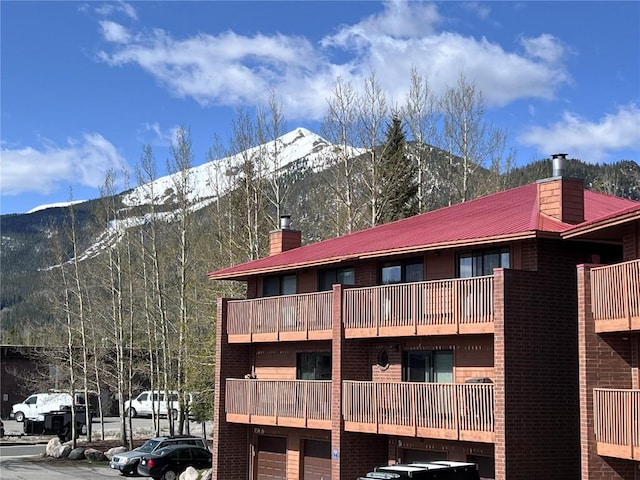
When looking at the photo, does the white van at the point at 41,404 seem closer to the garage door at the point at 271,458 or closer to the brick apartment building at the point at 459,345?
the garage door at the point at 271,458

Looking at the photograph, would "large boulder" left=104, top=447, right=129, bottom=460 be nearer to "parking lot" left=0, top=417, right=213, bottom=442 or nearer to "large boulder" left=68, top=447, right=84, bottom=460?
"large boulder" left=68, top=447, right=84, bottom=460

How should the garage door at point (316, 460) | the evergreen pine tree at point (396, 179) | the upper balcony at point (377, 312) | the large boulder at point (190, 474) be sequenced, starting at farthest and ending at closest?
the evergreen pine tree at point (396, 179)
the large boulder at point (190, 474)
the garage door at point (316, 460)
the upper balcony at point (377, 312)

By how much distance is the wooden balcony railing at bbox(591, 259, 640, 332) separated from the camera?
61.8 feet

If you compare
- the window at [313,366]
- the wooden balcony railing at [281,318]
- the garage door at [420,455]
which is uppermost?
the wooden balcony railing at [281,318]

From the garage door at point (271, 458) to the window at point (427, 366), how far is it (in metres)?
7.04

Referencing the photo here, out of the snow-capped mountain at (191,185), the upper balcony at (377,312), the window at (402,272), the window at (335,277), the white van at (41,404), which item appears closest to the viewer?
the upper balcony at (377,312)

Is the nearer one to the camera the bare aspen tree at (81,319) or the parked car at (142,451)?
the parked car at (142,451)

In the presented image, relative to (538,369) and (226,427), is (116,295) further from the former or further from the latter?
(538,369)

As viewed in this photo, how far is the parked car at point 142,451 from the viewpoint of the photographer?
3744 cm

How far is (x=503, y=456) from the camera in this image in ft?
70.2

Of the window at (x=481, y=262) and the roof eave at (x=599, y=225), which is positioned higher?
the roof eave at (x=599, y=225)

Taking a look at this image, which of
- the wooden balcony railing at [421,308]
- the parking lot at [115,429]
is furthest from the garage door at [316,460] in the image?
the parking lot at [115,429]

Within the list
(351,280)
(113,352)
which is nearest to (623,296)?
(351,280)

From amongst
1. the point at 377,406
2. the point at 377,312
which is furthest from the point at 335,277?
the point at 377,406
